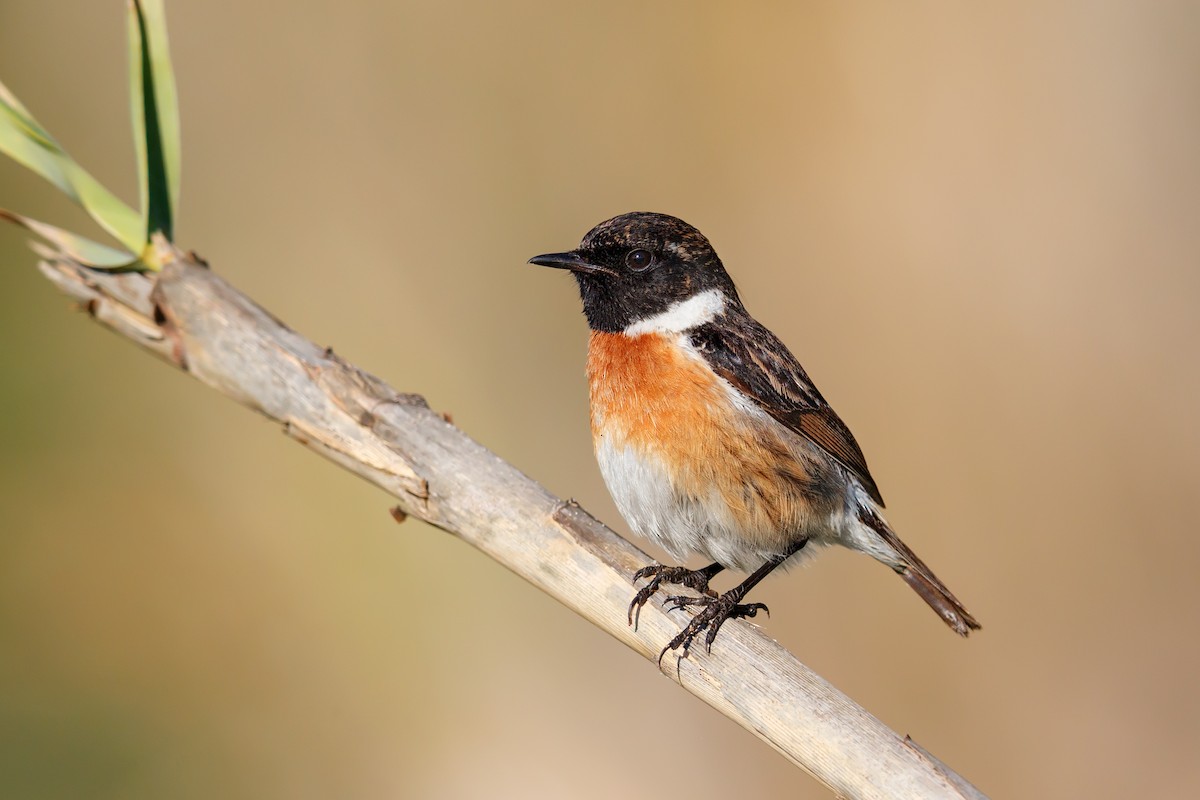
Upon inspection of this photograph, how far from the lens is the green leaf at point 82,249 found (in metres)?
1.97

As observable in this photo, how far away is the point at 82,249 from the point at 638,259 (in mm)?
2402

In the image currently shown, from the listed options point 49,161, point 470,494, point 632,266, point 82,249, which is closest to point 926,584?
point 632,266

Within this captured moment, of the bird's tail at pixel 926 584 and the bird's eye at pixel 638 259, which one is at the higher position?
the bird's eye at pixel 638 259

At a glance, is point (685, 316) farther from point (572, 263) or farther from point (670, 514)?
point (670, 514)

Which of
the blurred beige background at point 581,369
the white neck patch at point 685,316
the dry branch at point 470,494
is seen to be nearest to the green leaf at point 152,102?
the dry branch at point 470,494

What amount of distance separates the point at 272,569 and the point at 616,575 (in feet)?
11.9

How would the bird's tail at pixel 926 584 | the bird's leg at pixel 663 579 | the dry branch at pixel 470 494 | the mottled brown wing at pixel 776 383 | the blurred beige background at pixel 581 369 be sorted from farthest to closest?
1. the blurred beige background at pixel 581 369
2. the mottled brown wing at pixel 776 383
3. the bird's tail at pixel 926 584
4. the bird's leg at pixel 663 579
5. the dry branch at pixel 470 494

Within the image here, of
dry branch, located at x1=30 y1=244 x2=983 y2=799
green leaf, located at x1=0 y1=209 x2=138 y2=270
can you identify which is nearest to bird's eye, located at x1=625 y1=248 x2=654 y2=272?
dry branch, located at x1=30 y1=244 x2=983 y2=799

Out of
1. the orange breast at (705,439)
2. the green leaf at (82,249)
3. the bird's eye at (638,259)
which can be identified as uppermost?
the bird's eye at (638,259)

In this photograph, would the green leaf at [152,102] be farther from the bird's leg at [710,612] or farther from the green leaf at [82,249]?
the bird's leg at [710,612]

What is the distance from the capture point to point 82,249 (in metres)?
2.02

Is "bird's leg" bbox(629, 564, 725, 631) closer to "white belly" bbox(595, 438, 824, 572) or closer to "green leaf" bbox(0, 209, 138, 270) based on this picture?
"white belly" bbox(595, 438, 824, 572)

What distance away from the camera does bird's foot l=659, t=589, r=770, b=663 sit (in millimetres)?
2684

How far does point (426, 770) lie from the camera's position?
5.57 meters
